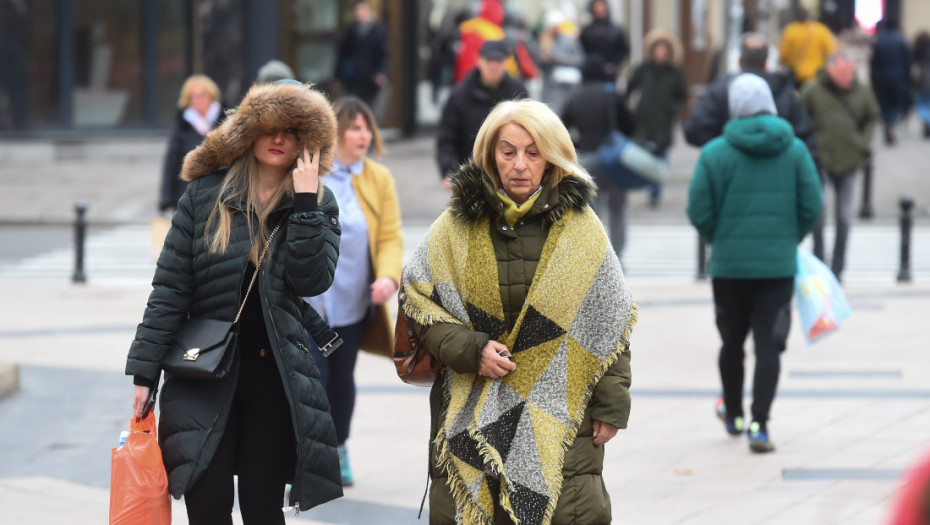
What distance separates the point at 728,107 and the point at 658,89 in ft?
31.5

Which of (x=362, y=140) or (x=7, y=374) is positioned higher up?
(x=362, y=140)

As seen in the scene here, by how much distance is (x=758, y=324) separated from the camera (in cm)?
715

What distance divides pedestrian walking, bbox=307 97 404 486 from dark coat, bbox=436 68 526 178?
134 inches

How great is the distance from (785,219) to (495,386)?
3274 mm

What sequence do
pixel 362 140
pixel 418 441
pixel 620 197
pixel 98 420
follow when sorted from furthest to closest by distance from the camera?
1. pixel 620 197
2. pixel 98 420
3. pixel 418 441
4. pixel 362 140

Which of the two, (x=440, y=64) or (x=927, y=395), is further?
(x=440, y=64)

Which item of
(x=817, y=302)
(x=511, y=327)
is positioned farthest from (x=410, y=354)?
(x=817, y=302)

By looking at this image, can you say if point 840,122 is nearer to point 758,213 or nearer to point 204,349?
point 758,213

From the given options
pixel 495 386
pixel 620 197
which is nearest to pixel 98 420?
pixel 495 386

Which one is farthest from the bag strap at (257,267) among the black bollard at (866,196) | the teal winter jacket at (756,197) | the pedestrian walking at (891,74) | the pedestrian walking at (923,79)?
the pedestrian walking at (923,79)

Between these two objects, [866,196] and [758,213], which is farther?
[866,196]

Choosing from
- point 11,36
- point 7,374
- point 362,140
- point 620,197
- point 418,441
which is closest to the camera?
point 362,140

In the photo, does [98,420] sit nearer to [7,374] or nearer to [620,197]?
[7,374]

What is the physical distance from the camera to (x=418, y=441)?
24.6ft
